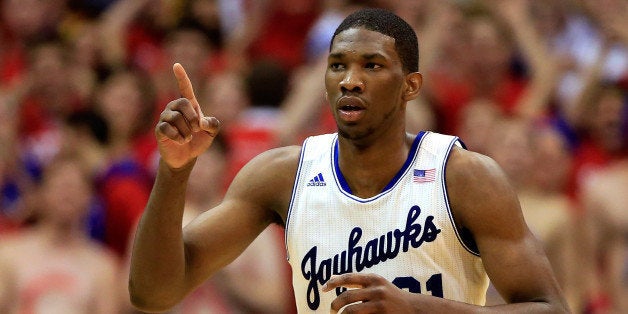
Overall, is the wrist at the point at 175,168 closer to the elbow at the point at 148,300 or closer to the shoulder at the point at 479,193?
the elbow at the point at 148,300

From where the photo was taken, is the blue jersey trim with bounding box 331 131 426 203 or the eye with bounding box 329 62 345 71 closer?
the eye with bounding box 329 62 345 71

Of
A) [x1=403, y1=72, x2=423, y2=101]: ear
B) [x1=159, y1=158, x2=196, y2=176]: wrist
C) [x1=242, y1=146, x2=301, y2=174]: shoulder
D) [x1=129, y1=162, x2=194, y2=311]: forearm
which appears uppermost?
[x1=403, y1=72, x2=423, y2=101]: ear

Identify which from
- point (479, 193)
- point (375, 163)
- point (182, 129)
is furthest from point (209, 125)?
A: point (479, 193)

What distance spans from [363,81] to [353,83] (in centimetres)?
4

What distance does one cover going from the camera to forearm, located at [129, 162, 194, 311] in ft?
13.4

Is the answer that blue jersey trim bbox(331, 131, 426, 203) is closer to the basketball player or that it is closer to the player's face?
the basketball player

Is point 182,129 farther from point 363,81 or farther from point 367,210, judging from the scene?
point 367,210

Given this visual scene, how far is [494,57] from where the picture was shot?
8211mm

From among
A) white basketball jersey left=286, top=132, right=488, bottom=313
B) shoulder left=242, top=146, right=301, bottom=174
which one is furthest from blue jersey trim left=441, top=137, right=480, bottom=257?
shoulder left=242, top=146, right=301, bottom=174

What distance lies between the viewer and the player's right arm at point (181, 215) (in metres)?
Result: 3.99

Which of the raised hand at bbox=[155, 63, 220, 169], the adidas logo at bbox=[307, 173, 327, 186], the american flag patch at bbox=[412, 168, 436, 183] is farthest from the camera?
the adidas logo at bbox=[307, 173, 327, 186]

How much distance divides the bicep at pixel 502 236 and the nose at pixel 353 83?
20.6 inches

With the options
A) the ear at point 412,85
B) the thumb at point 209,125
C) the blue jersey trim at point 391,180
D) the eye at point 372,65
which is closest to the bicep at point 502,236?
the blue jersey trim at point 391,180

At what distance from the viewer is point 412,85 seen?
4242 millimetres
